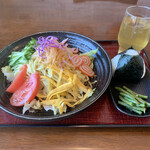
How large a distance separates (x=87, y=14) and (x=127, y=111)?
1.93m

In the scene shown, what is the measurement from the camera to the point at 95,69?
1488 millimetres

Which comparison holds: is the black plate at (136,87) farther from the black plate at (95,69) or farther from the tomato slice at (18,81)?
the tomato slice at (18,81)

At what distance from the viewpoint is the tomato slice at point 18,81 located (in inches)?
49.5

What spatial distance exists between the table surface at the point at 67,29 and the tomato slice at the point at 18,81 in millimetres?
330

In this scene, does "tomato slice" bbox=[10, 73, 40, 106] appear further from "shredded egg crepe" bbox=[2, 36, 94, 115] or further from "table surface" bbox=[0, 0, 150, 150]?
"table surface" bbox=[0, 0, 150, 150]

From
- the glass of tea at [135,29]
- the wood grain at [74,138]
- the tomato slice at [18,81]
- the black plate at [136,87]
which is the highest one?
the glass of tea at [135,29]

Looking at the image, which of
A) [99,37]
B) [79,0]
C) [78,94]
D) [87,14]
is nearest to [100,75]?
[78,94]

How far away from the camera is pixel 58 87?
4.02 ft

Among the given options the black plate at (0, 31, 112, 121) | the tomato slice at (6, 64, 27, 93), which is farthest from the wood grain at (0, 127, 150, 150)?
the tomato slice at (6, 64, 27, 93)

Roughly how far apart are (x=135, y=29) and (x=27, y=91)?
1.17 m

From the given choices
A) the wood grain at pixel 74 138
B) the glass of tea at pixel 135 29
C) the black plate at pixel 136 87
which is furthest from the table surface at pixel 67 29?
the glass of tea at pixel 135 29

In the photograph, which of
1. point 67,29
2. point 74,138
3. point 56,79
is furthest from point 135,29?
point 74,138

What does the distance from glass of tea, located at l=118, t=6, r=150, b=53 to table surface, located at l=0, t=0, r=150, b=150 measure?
1.28 ft

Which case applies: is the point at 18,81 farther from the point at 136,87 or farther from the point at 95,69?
the point at 136,87
